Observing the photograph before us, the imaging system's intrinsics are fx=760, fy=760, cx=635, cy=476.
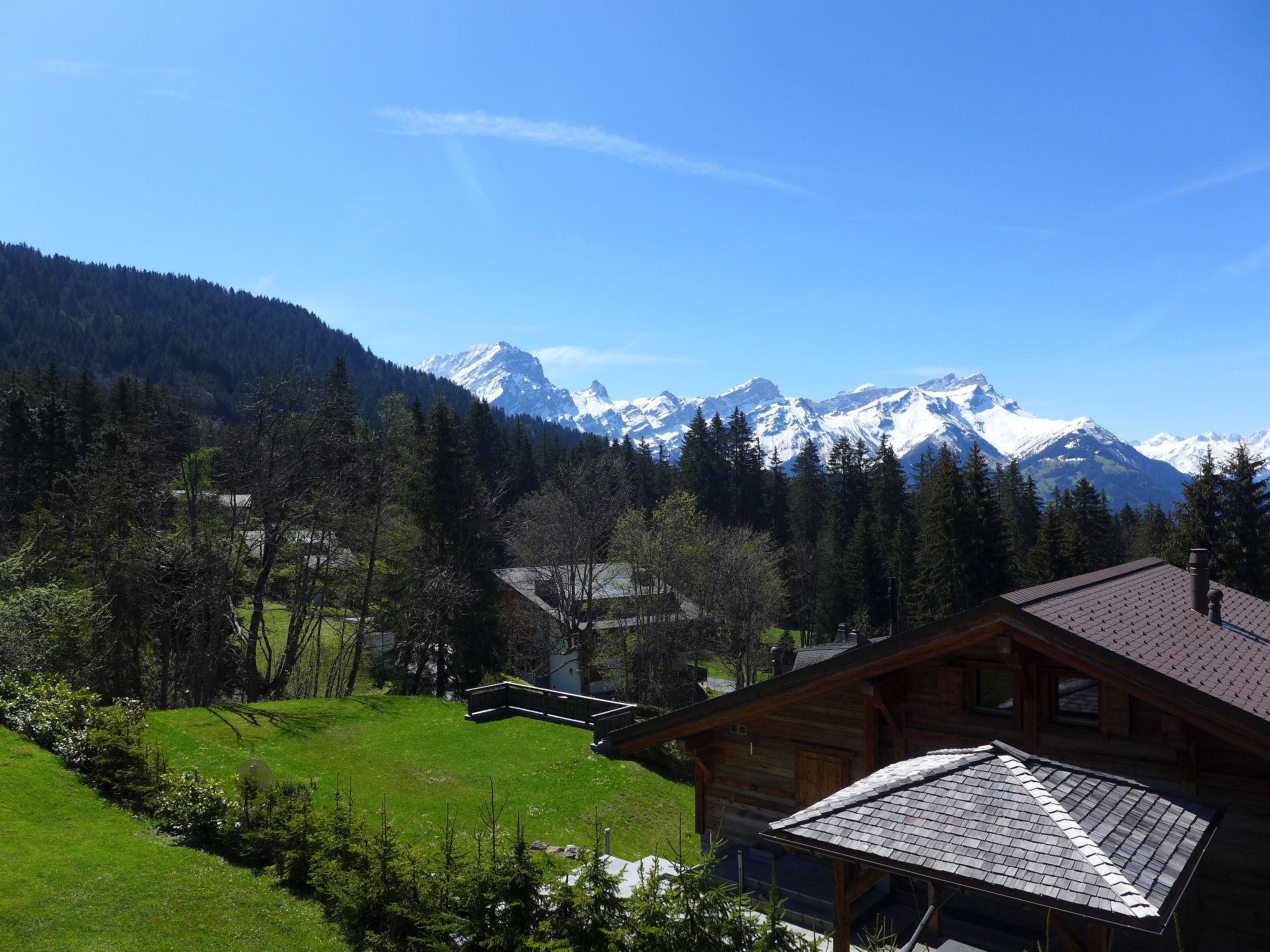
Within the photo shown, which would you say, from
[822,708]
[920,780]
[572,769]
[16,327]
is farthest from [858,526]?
[16,327]

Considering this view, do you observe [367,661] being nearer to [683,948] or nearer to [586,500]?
[586,500]

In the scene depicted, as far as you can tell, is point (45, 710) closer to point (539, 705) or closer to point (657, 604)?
point (539, 705)

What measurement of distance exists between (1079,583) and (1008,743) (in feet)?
18.1

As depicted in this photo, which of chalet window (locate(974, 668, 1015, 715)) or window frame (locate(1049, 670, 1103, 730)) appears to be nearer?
window frame (locate(1049, 670, 1103, 730))

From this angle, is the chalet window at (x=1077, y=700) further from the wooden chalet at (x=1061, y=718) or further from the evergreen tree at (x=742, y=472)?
the evergreen tree at (x=742, y=472)

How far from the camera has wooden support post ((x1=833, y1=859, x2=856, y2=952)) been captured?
28.1 feet

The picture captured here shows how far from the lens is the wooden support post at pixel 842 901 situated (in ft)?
28.1

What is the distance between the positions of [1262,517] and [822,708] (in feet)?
120

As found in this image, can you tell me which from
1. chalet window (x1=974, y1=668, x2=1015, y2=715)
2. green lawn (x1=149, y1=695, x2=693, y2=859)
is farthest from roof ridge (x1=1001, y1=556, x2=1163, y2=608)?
green lawn (x1=149, y1=695, x2=693, y2=859)

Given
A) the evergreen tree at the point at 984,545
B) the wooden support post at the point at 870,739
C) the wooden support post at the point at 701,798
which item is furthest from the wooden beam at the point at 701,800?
the evergreen tree at the point at 984,545

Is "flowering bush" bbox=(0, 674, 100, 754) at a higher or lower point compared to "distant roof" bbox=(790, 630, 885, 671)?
higher

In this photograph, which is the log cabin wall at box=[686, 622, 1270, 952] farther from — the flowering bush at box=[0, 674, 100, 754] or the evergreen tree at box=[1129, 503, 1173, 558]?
the evergreen tree at box=[1129, 503, 1173, 558]

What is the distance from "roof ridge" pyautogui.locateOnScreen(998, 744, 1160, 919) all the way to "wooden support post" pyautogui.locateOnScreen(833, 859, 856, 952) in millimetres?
2164

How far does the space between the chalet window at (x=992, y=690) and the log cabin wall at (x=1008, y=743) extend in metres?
0.10
